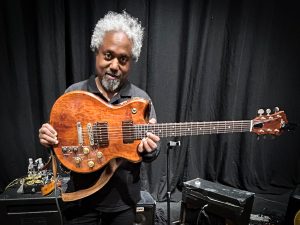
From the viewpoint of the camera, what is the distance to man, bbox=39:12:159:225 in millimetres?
1308

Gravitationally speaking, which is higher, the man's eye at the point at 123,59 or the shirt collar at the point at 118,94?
the man's eye at the point at 123,59

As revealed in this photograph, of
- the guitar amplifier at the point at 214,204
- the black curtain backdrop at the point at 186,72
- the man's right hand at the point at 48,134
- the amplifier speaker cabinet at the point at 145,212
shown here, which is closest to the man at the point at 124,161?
the man's right hand at the point at 48,134

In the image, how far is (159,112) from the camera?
2.81 metres

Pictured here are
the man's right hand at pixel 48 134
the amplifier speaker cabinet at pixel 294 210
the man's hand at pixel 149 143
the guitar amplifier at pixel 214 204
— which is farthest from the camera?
the amplifier speaker cabinet at pixel 294 210

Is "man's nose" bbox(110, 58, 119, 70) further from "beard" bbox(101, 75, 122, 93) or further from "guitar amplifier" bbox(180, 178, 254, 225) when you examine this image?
"guitar amplifier" bbox(180, 178, 254, 225)

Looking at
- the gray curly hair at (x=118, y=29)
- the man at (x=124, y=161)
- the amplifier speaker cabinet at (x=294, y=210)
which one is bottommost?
the amplifier speaker cabinet at (x=294, y=210)

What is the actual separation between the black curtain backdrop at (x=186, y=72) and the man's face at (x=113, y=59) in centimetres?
123

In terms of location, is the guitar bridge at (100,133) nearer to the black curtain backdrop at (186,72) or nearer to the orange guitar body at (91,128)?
the orange guitar body at (91,128)

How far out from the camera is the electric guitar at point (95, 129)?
1231mm

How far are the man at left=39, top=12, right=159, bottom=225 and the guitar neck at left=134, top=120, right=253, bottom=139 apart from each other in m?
0.05

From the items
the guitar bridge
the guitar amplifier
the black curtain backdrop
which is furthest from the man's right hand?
the guitar amplifier

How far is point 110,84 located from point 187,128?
0.54m

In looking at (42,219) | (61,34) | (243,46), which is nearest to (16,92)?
(61,34)

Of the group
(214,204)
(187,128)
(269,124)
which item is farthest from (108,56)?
(214,204)
